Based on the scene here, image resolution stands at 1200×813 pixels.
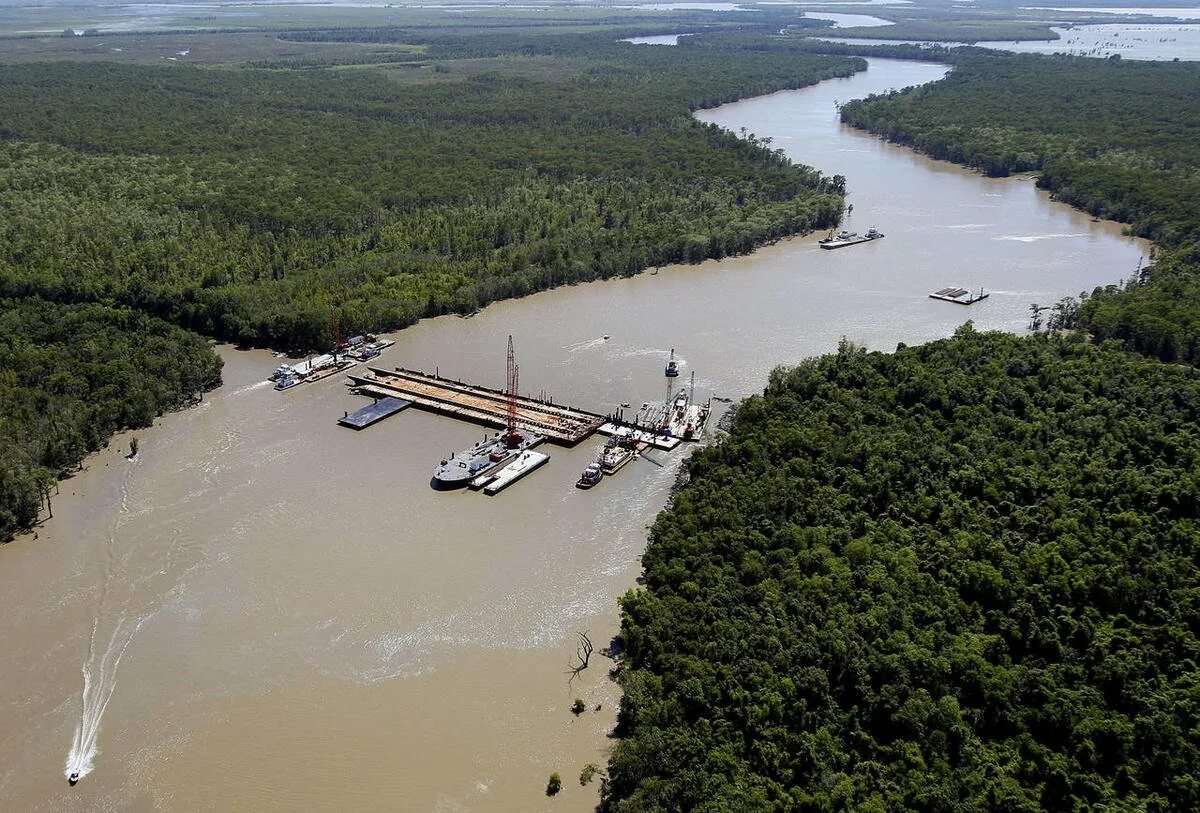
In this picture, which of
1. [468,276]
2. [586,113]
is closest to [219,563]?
[468,276]

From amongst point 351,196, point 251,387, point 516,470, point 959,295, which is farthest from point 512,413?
point 351,196

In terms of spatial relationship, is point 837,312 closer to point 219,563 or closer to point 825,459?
point 825,459

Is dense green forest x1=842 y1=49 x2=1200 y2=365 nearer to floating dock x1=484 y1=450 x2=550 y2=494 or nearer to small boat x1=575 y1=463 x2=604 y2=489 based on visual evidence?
small boat x1=575 y1=463 x2=604 y2=489

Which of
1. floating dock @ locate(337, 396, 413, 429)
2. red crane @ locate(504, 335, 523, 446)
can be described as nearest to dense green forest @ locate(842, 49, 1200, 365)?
red crane @ locate(504, 335, 523, 446)

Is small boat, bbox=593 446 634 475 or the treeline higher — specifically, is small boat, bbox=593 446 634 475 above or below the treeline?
below

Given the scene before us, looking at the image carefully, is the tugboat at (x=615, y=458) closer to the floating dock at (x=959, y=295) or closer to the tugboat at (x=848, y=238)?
the floating dock at (x=959, y=295)

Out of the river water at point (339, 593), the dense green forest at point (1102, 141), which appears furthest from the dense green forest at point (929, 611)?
the dense green forest at point (1102, 141)

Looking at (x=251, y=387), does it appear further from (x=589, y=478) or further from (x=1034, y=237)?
(x=1034, y=237)
